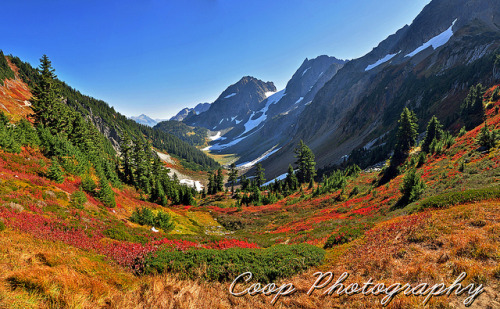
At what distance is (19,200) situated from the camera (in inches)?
455

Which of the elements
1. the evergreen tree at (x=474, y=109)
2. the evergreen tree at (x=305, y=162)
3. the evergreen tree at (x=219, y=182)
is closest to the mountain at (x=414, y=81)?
the evergreen tree at (x=474, y=109)

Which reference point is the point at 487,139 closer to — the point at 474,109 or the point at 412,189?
the point at 412,189

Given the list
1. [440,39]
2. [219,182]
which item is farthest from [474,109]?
[440,39]

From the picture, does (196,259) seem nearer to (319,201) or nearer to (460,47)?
(319,201)

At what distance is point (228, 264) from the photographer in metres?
8.52

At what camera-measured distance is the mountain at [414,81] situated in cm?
7512

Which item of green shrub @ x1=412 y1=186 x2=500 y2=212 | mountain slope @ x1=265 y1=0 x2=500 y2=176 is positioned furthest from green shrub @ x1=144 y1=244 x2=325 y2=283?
mountain slope @ x1=265 y1=0 x2=500 y2=176

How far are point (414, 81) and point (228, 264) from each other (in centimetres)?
13969

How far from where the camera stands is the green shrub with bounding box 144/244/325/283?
315 inches

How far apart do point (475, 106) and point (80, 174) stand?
82838 mm

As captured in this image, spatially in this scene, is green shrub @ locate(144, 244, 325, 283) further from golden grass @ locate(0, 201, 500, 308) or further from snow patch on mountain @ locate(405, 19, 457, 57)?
snow patch on mountain @ locate(405, 19, 457, 57)

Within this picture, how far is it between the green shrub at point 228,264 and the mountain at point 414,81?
224 feet

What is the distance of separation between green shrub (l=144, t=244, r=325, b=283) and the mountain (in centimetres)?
6828

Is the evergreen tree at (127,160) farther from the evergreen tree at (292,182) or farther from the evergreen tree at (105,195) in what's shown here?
the evergreen tree at (292,182)
